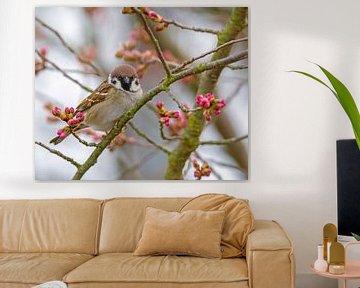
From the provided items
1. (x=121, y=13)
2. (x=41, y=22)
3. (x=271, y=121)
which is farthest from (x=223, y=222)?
(x=41, y=22)

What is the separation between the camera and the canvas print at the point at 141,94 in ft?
14.4

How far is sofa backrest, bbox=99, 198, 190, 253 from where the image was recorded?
397 cm

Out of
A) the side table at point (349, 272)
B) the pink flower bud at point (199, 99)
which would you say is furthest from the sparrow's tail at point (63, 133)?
the side table at point (349, 272)

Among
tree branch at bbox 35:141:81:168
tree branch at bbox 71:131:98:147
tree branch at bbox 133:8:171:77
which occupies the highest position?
tree branch at bbox 133:8:171:77

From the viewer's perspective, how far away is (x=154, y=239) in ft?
12.2

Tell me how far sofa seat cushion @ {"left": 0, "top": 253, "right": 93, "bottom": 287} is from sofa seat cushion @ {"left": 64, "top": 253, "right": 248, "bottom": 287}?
0.34 ft

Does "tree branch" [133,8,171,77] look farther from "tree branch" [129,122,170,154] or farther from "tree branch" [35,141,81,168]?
"tree branch" [35,141,81,168]

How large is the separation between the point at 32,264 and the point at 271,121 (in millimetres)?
1941

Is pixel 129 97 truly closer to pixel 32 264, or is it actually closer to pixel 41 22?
pixel 41 22

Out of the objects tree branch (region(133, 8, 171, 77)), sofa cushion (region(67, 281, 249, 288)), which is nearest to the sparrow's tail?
tree branch (region(133, 8, 171, 77))

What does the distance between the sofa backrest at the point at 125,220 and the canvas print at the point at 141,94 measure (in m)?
0.32

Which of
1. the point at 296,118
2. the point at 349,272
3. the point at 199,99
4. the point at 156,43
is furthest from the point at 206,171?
the point at 349,272

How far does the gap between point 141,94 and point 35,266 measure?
1504mm

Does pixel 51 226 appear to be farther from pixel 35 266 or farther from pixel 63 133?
pixel 63 133
